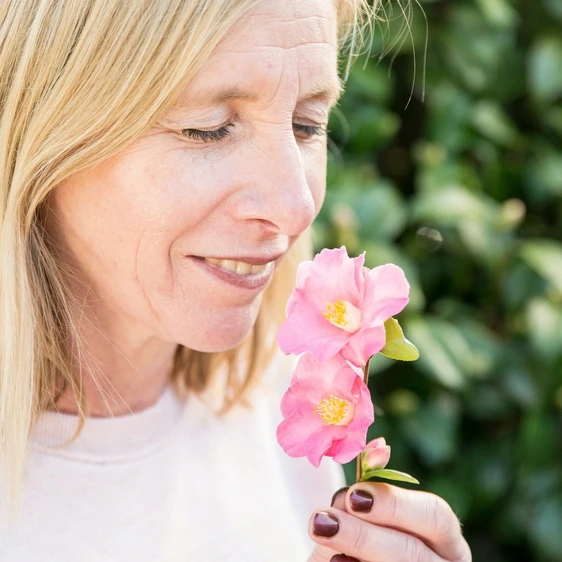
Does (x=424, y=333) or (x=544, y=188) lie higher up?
(x=544, y=188)

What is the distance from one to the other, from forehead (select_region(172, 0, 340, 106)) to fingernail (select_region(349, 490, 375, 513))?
0.48 m

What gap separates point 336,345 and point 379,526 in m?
0.25

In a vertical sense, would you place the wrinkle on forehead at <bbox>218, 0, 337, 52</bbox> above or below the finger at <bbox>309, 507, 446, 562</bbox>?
above

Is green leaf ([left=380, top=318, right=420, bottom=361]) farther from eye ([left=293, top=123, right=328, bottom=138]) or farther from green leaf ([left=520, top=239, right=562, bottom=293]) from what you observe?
green leaf ([left=520, top=239, right=562, bottom=293])

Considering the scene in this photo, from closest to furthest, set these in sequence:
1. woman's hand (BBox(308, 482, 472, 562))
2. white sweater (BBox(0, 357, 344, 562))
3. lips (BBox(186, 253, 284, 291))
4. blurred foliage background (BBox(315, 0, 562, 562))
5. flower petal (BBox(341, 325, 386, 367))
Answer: flower petal (BBox(341, 325, 386, 367)), woman's hand (BBox(308, 482, 472, 562)), lips (BBox(186, 253, 284, 291)), white sweater (BBox(0, 357, 344, 562)), blurred foliage background (BBox(315, 0, 562, 562))

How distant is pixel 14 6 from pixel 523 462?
184cm

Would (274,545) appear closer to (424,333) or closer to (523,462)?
(424,333)

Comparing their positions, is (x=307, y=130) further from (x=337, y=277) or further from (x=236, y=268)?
(x=337, y=277)

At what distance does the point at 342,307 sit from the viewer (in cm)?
101

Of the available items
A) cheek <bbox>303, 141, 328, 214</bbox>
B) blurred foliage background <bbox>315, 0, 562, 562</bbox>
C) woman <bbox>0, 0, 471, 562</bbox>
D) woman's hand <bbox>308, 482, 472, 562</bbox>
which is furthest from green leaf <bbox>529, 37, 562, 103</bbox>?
woman's hand <bbox>308, 482, 472, 562</bbox>

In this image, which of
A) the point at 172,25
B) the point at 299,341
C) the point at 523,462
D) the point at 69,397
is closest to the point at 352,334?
the point at 299,341

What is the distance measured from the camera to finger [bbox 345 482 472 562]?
3.55ft

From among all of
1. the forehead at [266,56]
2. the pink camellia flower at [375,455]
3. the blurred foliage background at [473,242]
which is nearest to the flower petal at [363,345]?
the pink camellia flower at [375,455]

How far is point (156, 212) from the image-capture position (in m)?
1.16
